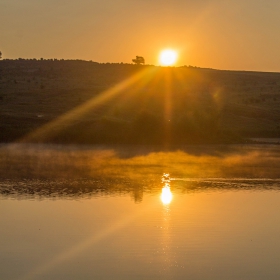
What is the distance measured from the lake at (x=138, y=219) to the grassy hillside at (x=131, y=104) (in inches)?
566

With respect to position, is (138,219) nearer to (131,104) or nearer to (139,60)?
(131,104)

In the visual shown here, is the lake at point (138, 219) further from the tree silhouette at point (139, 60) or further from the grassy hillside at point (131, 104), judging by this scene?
the tree silhouette at point (139, 60)

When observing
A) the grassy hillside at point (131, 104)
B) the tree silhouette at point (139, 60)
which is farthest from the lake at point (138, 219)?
the tree silhouette at point (139, 60)

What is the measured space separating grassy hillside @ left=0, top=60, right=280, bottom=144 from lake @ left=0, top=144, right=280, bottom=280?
1439cm

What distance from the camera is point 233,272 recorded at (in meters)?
12.3

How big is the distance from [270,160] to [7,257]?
2300 cm

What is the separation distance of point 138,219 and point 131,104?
44.5 metres

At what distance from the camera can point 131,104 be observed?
2426 inches

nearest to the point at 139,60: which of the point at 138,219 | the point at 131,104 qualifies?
the point at 131,104

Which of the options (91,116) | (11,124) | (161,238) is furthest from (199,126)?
(161,238)

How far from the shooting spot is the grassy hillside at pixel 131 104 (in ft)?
153

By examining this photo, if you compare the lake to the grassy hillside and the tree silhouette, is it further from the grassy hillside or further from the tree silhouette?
the tree silhouette

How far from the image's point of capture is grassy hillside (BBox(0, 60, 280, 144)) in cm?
4675

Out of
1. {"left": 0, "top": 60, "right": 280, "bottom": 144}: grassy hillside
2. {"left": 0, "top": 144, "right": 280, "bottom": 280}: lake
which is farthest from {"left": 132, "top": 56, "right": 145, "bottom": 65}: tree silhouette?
{"left": 0, "top": 144, "right": 280, "bottom": 280}: lake
